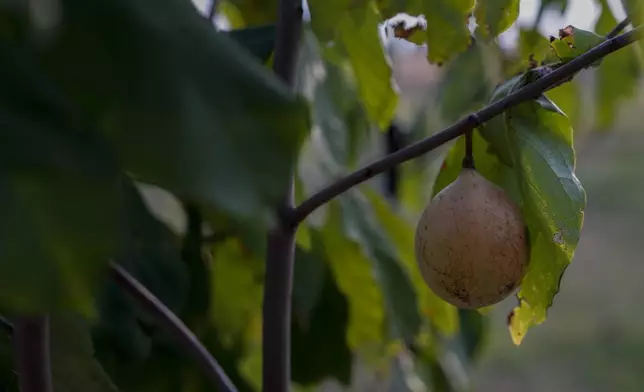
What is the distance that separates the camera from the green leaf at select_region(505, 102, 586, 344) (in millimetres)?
371

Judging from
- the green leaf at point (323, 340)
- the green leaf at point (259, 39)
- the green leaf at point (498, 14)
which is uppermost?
the green leaf at point (498, 14)

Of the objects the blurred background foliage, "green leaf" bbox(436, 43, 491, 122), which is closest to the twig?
the blurred background foliage

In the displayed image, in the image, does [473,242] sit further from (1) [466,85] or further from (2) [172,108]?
(1) [466,85]

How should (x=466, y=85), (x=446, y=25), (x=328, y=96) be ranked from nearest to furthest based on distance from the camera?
(x=446, y=25), (x=328, y=96), (x=466, y=85)

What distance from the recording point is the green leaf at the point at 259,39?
47cm

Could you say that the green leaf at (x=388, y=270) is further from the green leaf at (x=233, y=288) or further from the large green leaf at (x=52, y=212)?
the large green leaf at (x=52, y=212)

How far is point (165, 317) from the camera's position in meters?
0.40

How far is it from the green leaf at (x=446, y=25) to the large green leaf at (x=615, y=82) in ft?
0.75

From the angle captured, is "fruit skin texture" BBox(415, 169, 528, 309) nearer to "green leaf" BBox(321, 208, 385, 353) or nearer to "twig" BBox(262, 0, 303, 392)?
"twig" BBox(262, 0, 303, 392)

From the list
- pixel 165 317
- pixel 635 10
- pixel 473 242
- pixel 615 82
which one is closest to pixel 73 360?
pixel 165 317

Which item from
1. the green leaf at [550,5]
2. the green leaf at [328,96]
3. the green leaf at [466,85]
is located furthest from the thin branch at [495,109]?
the green leaf at [466,85]

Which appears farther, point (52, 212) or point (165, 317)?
point (165, 317)

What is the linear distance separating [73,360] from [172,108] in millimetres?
249

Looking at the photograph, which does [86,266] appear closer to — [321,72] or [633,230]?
[321,72]
